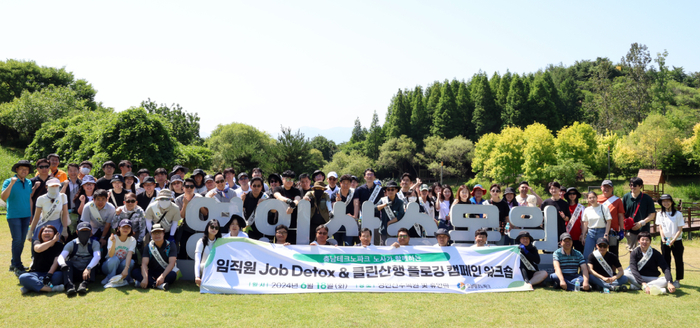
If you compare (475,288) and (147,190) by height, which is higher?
(147,190)

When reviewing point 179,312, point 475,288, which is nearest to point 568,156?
point 475,288

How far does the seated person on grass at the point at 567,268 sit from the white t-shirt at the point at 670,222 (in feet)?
7.51

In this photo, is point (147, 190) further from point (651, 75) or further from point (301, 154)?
point (651, 75)

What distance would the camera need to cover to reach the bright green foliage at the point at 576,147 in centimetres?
5422

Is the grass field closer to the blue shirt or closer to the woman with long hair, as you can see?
the woman with long hair

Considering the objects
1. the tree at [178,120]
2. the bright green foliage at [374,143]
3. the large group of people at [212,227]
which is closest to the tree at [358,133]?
the bright green foliage at [374,143]

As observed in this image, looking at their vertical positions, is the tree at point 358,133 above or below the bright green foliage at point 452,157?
above

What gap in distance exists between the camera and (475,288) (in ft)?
26.8

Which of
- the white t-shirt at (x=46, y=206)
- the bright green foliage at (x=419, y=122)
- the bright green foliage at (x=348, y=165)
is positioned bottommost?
the white t-shirt at (x=46, y=206)

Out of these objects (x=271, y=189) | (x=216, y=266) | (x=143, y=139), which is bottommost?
(x=216, y=266)

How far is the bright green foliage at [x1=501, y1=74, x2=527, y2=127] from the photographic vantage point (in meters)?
81.2

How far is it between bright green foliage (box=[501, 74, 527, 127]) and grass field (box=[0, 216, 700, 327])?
3074 inches

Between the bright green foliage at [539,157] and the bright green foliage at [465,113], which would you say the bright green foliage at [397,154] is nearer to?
the bright green foliage at [465,113]

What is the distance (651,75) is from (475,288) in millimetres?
97787
